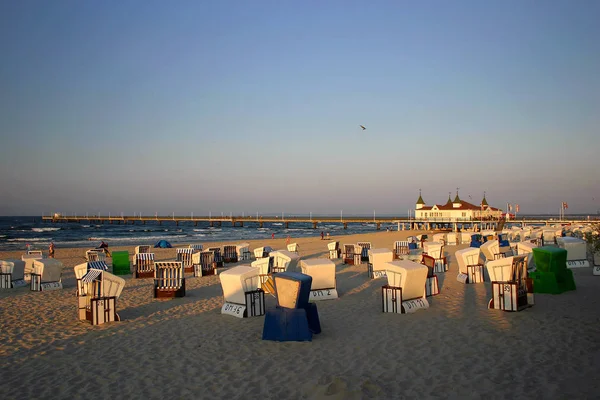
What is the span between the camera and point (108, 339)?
827 centimetres

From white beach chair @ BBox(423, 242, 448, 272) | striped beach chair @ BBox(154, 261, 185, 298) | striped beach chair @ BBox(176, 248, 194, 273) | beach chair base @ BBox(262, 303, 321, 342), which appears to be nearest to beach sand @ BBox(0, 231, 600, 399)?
beach chair base @ BBox(262, 303, 321, 342)

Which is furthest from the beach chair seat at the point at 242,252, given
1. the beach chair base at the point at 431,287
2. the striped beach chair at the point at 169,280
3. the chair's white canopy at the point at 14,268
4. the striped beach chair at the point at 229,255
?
the beach chair base at the point at 431,287

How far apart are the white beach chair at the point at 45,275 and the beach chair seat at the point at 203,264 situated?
15.7ft

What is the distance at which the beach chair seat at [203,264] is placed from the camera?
57.4 ft

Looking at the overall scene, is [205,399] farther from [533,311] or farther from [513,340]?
[533,311]

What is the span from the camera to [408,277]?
9.82 metres

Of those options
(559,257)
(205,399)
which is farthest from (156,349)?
(559,257)

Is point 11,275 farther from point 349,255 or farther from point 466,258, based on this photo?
point 466,258

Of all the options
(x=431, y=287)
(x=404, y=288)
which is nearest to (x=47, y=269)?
(x=404, y=288)

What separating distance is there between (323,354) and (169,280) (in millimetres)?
6976

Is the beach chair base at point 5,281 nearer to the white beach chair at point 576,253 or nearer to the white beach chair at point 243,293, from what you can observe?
the white beach chair at point 243,293

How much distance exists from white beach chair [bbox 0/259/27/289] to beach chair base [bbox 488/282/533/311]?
47.0ft

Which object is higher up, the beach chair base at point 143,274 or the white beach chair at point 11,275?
the white beach chair at point 11,275

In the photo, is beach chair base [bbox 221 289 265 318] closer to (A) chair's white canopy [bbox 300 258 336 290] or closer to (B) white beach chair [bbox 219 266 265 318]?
(B) white beach chair [bbox 219 266 265 318]
